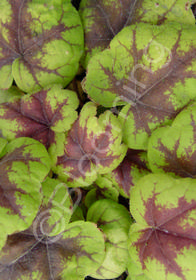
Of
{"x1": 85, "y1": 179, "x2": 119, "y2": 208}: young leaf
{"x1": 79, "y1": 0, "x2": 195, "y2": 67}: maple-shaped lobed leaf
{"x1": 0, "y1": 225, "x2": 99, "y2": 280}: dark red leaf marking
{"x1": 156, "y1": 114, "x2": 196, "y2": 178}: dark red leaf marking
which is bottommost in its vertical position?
{"x1": 0, "y1": 225, "x2": 99, "y2": 280}: dark red leaf marking

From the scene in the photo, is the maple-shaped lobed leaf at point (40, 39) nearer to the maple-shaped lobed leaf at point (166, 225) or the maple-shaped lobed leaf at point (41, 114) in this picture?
the maple-shaped lobed leaf at point (41, 114)

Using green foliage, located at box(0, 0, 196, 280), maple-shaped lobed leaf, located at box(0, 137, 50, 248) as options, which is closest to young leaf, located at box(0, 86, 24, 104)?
green foliage, located at box(0, 0, 196, 280)

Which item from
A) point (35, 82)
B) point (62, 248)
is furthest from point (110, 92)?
point (62, 248)

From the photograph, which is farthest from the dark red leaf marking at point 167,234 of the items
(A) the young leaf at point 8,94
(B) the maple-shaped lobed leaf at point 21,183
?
(A) the young leaf at point 8,94

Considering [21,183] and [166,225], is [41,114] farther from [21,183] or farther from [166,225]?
[166,225]

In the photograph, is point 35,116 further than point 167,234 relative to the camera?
Yes

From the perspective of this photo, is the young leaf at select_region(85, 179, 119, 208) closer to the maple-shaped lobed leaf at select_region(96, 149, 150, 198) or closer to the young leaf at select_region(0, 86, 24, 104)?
the maple-shaped lobed leaf at select_region(96, 149, 150, 198)

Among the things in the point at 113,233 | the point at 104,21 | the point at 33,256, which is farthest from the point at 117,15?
the point at 33,256
